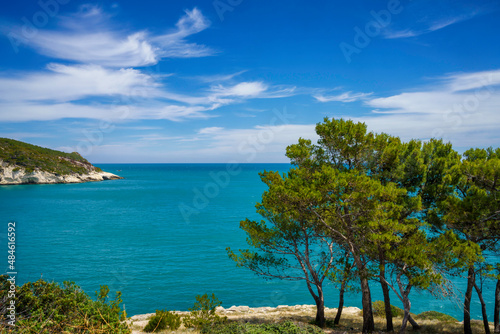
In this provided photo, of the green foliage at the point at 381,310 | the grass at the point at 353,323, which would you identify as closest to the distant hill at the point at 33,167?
the grass at the point at 353,323

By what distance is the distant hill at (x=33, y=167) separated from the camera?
10362 cm

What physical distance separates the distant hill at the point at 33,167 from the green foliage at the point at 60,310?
119 m

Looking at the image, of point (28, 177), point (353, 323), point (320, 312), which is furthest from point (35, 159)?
point (353, 323)

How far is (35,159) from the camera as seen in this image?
110 meters

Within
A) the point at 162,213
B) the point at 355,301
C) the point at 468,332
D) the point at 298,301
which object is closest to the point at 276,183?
the point at 468,332

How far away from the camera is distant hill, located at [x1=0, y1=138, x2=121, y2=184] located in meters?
104

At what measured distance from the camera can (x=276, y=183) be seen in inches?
575

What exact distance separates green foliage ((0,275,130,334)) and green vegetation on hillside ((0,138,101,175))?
11929cm

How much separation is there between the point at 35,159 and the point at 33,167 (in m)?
3.41

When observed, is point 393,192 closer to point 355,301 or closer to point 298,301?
point 298,301

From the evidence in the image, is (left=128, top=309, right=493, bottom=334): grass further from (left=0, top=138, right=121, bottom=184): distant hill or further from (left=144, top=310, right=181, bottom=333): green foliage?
(left=0, top=138, right=121, bottom=184): distant hill

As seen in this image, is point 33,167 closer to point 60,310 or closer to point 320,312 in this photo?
point 320,312

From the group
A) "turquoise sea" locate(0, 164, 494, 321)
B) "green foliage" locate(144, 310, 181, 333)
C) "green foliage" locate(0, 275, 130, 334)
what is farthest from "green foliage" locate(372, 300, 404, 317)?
"green foliage" locate(0, 275, 130, 334)

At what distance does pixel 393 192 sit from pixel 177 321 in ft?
39.8
